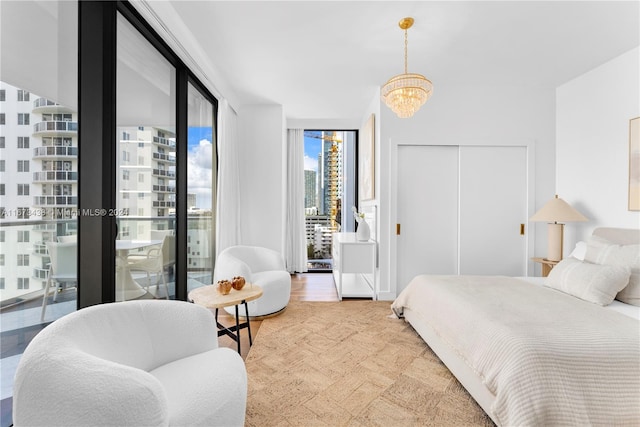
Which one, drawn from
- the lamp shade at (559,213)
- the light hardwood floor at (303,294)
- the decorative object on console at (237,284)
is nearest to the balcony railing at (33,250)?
the decorative object on console at (237,284)

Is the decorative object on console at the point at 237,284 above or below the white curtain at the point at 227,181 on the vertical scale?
below

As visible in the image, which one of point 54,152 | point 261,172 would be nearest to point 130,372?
point 54,152

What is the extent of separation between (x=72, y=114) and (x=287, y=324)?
2.31m

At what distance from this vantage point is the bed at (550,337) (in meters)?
1.27

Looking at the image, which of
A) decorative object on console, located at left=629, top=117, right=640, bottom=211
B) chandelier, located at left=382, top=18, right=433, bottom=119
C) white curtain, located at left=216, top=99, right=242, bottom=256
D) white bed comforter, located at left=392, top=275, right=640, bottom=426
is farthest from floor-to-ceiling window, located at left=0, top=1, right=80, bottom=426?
decorative object on console, located at left=629, top=117, right=640, bottom=211

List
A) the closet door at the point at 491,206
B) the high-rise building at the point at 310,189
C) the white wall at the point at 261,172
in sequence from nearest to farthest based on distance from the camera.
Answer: the closet door at the point at 491,206
the white wall at the point at 261,172
the high-rise building at the point at 310,189

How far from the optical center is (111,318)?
128cm

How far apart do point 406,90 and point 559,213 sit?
214 centimetres

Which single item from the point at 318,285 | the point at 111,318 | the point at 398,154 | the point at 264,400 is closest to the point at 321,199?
the point at 318,285

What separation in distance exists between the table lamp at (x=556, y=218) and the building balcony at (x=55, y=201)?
4030 mm

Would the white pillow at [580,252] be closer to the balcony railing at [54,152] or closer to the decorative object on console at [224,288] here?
the decorative object on console at [224,288]

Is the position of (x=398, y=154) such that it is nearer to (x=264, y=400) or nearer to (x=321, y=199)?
(x=321, y=199)

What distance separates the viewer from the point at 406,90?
93.7 inches

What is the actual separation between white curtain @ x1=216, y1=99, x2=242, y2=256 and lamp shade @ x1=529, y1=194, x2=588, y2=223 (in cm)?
358
